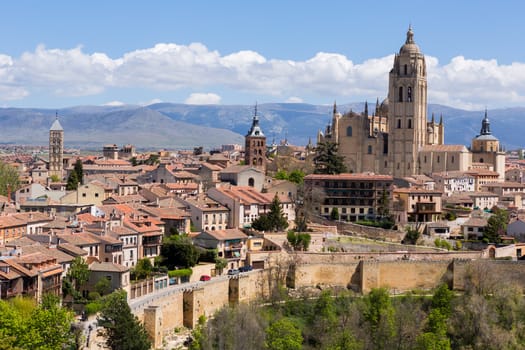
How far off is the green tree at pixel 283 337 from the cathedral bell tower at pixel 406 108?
5151cm

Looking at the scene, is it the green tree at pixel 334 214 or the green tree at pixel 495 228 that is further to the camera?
the green tree at pixel 334 214

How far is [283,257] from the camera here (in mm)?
58062

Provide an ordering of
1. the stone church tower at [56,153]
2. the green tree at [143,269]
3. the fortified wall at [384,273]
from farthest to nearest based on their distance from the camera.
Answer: the stone church tower at [56,153]
the fortified wall at [384,273]
the green tree at [143,269]

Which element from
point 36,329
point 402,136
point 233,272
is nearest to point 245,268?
point 233,272

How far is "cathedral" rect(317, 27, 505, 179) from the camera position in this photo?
95.4 m

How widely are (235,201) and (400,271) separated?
1246 cm

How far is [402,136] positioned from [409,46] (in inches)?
349

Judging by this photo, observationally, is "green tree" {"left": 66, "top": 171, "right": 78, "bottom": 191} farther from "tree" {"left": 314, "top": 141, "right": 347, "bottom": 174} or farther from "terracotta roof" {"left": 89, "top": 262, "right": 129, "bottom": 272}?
"terracotta roof" {"left": 89, "top": 262, "right": 129, "bottom": 272}

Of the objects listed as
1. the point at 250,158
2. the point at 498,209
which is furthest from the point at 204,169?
the point at 498,209

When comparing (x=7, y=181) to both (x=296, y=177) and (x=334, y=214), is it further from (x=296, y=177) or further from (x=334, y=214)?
(x=334, y=214)

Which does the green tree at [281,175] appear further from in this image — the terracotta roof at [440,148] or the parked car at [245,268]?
the parked car at [245,268]

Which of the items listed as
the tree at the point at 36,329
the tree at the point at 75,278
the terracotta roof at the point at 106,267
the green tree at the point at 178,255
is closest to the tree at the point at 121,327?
the tree at the point at 36,329

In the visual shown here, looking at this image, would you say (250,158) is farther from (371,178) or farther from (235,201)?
(235,201)

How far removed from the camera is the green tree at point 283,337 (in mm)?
43656
